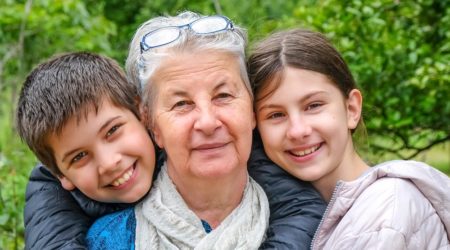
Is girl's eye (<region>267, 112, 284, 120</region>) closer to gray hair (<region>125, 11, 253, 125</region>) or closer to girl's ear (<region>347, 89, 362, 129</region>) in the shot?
gray hair (<region>125, 11, 253, 125</region>)

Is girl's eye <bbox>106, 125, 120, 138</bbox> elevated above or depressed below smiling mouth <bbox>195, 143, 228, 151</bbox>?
above

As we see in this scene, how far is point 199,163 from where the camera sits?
219cm

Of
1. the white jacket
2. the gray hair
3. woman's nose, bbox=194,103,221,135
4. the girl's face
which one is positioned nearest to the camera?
the white jacket

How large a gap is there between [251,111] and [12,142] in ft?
7.77

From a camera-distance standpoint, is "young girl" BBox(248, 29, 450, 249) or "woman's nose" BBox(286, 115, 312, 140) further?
"woman's nose" BBox(286, 115, 312, 140)

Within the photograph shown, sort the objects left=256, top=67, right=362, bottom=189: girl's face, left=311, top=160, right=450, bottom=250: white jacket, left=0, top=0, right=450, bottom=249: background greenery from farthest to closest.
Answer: left=0, top=0, right=450, bottom=249: background greenery < left=256, top=67, right=362, bottom=189: girl's face < left=311, top=160, right=450, bottom=250: white jacket

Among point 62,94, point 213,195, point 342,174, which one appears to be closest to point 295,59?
point 342,174

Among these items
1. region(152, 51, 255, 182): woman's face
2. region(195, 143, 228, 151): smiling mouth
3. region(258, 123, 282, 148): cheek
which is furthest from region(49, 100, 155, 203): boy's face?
region(258, 123, 282, 148): cheek

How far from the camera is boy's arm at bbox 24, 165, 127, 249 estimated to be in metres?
2.30

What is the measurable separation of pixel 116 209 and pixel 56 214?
19 cm

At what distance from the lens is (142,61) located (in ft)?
7.43

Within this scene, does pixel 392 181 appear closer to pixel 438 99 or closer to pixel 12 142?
pixel 438 99

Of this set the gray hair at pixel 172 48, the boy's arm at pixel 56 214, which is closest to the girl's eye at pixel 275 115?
the gray hair at pixel 172 48

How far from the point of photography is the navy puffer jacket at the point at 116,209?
224 cm
